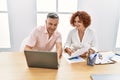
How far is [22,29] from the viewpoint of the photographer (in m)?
3.36

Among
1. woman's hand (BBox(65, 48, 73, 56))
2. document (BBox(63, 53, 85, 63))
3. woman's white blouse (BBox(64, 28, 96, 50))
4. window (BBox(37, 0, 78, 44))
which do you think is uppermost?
window (BBox(37, 0, 78, 44))

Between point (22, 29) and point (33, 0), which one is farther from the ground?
point (33, 0)

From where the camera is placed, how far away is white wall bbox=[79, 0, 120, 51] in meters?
3.37

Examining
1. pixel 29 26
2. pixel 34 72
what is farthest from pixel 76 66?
pixel 29 26

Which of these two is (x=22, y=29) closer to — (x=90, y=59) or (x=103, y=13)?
(x=103, y=13)

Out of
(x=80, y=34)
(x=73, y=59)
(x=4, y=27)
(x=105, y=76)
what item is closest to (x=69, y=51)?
(x=73, y=59)

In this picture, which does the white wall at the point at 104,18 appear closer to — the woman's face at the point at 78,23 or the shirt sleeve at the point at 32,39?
the woman's face at the point at 78,23

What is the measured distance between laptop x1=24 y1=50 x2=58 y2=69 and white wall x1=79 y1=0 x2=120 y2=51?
205 cm

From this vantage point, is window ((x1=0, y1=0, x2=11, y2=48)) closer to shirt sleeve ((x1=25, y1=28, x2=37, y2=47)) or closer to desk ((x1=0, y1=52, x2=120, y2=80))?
shirt sleeve ((x1=25, y1=28, x2=37, y2=47))

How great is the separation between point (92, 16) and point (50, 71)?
215 centimetres

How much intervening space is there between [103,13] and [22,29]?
1685 mm

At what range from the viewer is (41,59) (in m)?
1.58

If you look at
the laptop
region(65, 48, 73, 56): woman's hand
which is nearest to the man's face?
region(65, 48, 73, 56): woman's hand

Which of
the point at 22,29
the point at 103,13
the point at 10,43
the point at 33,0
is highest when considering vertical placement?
the point at 33,0
